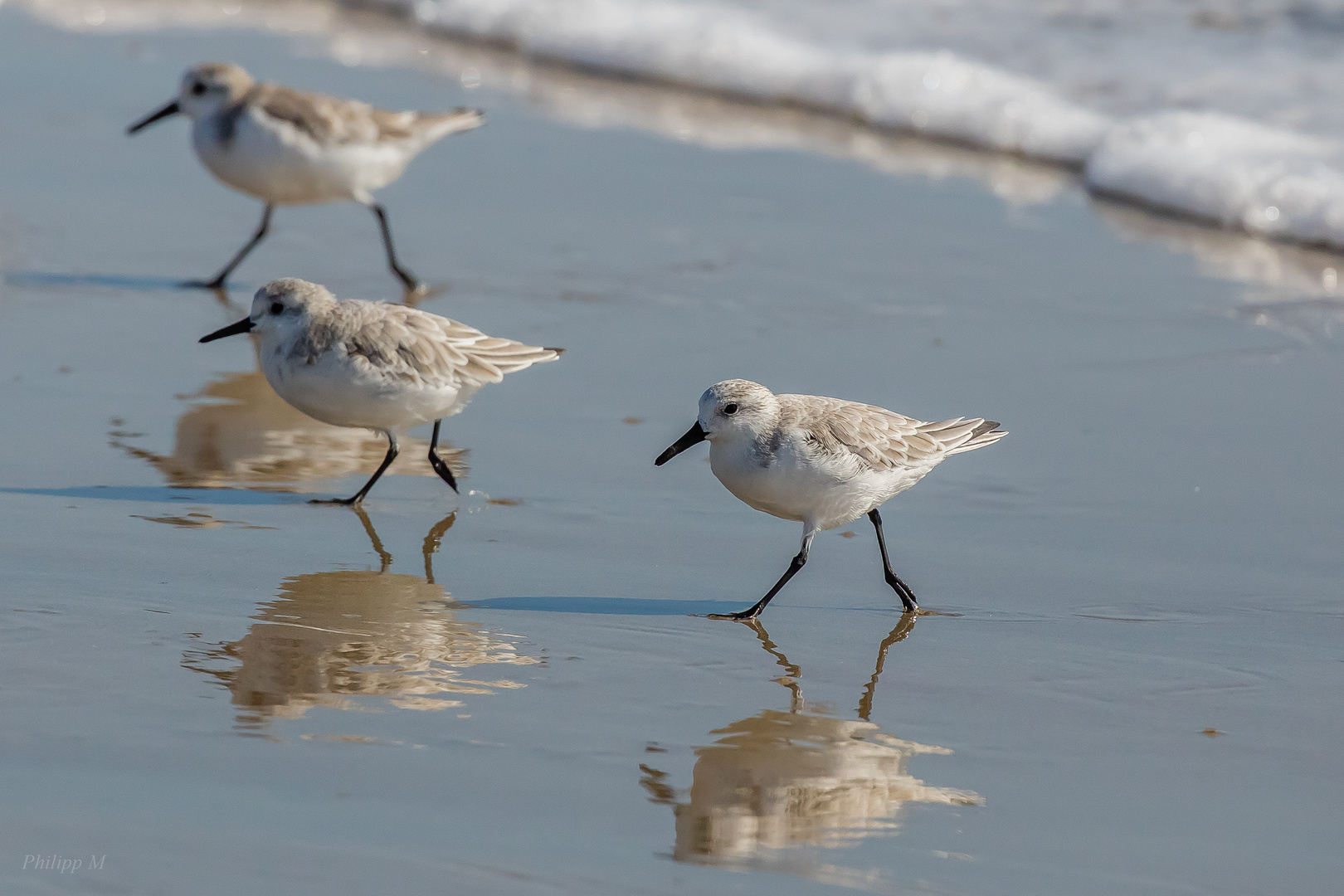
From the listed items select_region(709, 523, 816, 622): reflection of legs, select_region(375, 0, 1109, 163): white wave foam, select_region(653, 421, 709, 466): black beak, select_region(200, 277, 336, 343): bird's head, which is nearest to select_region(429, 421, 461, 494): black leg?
select_region(200, 277, 336, 343): bird's head

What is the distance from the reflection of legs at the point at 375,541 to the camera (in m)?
5.05

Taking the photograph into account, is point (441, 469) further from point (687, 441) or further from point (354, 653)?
point (354, 653)

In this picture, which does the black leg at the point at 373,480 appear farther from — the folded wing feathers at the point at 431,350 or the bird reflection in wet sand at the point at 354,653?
the bird reflection in wet sand at the point at 354,653

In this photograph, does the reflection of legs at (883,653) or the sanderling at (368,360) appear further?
the sanderling at (368,360)

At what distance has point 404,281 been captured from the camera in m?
8.07

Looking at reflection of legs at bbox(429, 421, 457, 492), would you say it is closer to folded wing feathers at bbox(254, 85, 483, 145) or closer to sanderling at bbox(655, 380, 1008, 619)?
sanderling at bbox(655, 380, 1008, 619)

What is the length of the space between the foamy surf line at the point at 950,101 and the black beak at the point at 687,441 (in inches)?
218

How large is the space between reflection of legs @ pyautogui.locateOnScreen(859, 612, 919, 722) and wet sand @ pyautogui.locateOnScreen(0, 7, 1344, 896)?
0.02m

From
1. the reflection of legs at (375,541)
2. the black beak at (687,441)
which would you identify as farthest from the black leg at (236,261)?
the black beak at (687,441)

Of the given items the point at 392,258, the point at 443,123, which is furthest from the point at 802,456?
the point at 443,123

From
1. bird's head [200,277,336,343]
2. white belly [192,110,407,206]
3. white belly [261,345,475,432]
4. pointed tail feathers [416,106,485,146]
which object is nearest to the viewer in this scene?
white belly [261,345,475,432]

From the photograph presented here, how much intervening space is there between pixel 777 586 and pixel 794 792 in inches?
44.9

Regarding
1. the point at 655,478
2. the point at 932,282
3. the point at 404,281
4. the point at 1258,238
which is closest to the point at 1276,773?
the point at 655,478

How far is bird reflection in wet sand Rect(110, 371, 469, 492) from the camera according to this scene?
5.80 metres
